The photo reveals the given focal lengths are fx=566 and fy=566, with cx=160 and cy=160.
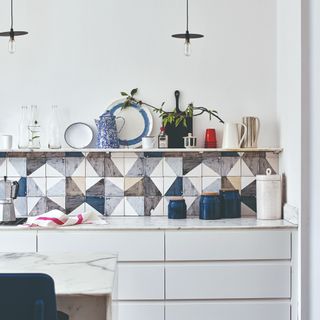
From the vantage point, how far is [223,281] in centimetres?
349

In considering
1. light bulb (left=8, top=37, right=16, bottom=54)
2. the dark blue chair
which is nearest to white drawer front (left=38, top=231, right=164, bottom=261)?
light bulb (left=8, top=37, right=16, bottom=54)

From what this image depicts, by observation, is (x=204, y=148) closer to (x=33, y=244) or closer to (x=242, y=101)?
(x=242, y=101)

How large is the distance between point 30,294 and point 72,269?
45 cm

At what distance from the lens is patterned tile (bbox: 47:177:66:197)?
404 centimetres

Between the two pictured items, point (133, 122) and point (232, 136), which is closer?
point (232, 136)

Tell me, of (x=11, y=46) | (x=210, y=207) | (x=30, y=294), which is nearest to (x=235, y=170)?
(x=210, y=207)

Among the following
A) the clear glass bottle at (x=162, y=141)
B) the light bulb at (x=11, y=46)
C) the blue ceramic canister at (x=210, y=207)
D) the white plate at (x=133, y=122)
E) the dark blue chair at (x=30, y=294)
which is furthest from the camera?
the white plate at (x=133, y=122)

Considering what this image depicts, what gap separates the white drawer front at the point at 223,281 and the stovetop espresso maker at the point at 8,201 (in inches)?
43.6

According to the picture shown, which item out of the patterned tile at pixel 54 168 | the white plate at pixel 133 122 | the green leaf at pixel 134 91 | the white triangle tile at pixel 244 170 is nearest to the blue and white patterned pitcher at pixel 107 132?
the white plate at pixel 133 122

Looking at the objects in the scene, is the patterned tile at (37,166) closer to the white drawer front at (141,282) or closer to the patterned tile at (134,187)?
the patterned tile at (134,187)

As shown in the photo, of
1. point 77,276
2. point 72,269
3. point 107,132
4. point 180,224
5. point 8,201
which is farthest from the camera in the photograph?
point 107,132

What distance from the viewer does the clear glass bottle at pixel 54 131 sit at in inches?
155

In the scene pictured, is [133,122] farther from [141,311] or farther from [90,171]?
[141,311]

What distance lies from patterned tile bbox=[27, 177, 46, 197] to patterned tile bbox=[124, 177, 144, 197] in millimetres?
585
